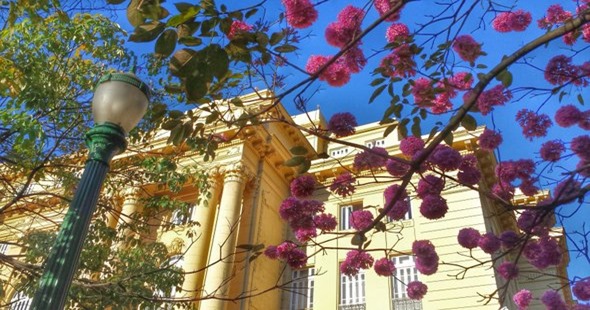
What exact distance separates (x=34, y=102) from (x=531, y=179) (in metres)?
6.19

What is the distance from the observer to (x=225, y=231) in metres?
14.6

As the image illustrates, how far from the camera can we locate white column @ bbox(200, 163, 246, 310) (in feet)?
43.0

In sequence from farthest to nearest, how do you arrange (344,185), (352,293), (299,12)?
(352,293), (344,185), (299,12)

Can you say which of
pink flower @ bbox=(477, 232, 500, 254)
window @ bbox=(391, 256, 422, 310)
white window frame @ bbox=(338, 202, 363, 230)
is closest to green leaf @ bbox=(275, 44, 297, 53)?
pink flower @ bbox=(477, 232, 500, 254)

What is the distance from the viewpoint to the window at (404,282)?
45.3 feet

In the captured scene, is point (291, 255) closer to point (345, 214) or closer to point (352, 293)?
point (352, 293)

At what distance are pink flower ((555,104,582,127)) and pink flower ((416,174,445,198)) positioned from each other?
152cm

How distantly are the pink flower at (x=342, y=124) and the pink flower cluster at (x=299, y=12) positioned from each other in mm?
971

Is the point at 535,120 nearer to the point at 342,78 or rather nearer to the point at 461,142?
the point at 342,78

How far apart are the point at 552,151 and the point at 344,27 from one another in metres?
2.58

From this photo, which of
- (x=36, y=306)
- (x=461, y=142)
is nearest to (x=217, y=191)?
(x=461, y=142)

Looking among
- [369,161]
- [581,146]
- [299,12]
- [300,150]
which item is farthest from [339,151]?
[300,150]

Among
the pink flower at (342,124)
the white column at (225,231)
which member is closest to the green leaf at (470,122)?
the pink flower at (342,124)

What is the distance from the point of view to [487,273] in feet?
44.7
